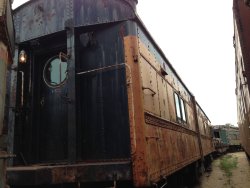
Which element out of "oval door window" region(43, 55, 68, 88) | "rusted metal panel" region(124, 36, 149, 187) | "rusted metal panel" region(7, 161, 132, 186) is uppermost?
"oval door window" region(43, 55, 68, 88)

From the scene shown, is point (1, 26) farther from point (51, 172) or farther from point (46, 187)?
point (46, 187)

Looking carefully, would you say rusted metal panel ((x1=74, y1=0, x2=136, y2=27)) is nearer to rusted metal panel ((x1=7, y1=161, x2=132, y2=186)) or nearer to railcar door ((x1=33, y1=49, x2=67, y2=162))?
railcar door ((x1=33, y1=49, x2=67, y2=162))

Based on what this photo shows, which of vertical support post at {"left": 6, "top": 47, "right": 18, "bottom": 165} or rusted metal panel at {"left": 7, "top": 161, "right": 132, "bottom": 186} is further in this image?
vertical support post at {"left": 6, "top": 47, "right": 18, "bottom": 165}

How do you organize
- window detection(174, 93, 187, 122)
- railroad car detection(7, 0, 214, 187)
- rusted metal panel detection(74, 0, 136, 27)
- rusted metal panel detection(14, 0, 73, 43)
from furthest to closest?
1. window detection(174, 93, 187, 122)
2. rusted metal panel detection(14, 0, 73, 43)
3. rusted metal panel detection(74, 0, 136, 27)
4. railroad car detection(7, 0, 214, 187)

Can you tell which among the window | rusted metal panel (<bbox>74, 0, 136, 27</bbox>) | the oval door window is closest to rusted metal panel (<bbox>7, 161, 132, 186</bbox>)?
the oval door window

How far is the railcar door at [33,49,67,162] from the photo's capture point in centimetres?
464

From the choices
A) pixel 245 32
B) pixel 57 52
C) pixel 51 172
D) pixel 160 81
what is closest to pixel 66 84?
pixel 57 52

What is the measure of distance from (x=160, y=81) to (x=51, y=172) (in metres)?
3.08

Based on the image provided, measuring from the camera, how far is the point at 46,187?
396 centimetres

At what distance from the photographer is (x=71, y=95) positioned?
4.38 meters

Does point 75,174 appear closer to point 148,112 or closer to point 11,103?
point 148,112

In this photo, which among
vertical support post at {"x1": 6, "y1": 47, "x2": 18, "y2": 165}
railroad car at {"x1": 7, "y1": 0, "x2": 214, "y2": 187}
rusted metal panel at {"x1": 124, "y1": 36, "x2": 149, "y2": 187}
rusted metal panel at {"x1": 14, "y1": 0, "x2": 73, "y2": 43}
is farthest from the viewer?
rusted metal panel at {"x1": 14, "y1": 0, "x2": 73, "y2": 43}

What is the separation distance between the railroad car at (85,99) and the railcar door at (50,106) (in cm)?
2

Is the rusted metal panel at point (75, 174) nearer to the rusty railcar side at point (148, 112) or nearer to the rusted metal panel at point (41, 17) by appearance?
the rusty railcar side at point (148, 112)
